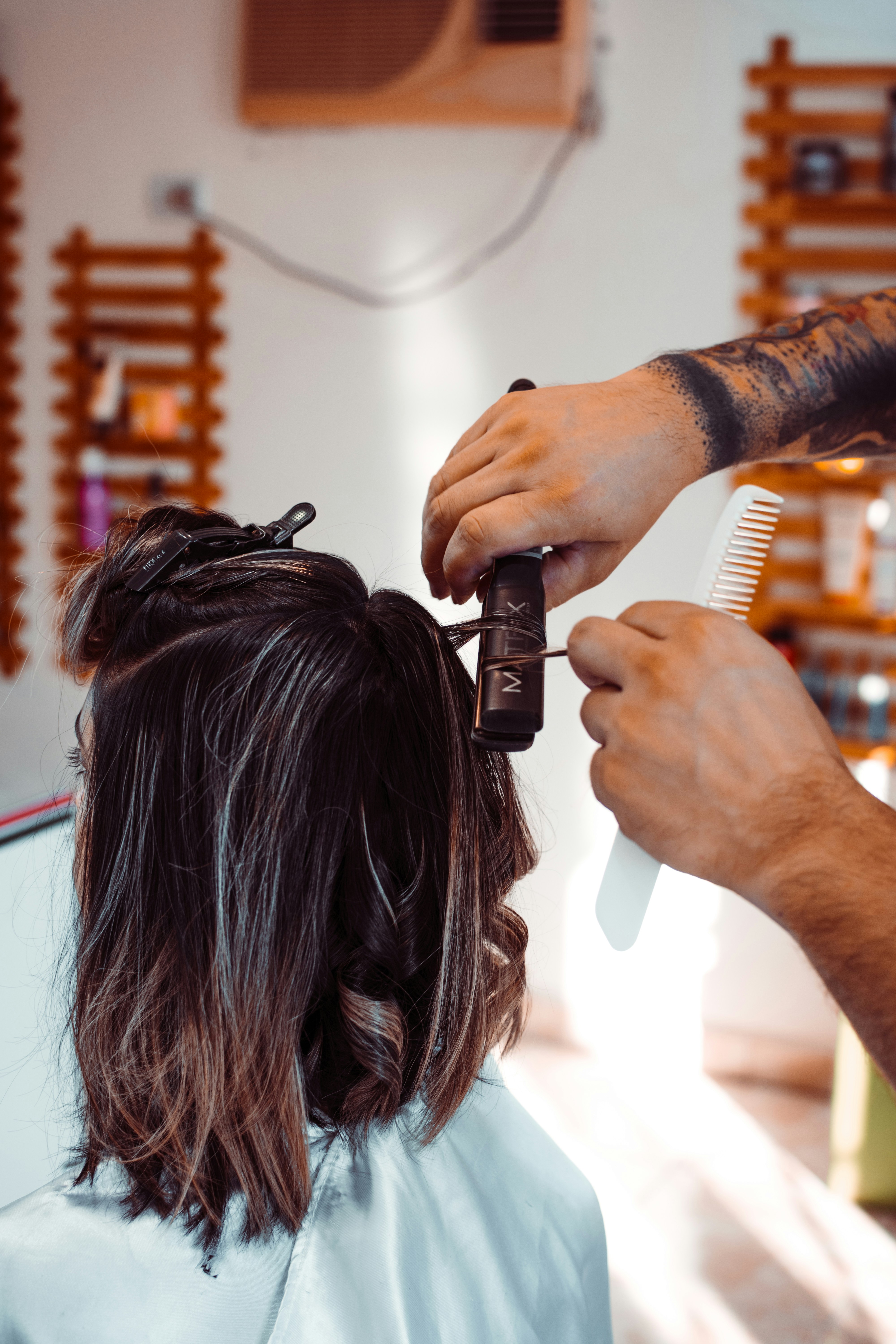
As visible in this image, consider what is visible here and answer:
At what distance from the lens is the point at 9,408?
10.5 feet

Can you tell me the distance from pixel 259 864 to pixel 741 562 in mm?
459

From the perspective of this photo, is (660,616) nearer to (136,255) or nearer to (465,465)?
(465,465)

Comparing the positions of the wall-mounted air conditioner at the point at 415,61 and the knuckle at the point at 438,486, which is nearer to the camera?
the knuckle at the point at 438,486

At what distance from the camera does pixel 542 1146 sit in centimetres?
112

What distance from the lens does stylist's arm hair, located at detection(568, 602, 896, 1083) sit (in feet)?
2.10

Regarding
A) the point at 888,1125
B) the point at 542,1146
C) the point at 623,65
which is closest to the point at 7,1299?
the point at 542,1146

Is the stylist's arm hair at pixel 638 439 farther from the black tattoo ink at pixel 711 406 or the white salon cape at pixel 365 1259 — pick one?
the white salon cape at pixel 365 1259

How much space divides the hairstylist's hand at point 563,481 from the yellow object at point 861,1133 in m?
2.04

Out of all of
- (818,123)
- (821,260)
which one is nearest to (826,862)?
(821,260)

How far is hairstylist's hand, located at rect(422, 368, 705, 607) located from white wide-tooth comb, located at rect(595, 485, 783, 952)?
0.35ft

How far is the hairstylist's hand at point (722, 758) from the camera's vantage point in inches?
26.3

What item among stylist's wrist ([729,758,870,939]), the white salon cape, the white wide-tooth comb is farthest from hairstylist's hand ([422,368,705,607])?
the white salon cape

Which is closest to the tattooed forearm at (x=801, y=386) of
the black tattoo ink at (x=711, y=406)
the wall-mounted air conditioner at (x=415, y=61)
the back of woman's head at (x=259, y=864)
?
the black tattoo ink at (x=711, y=406)

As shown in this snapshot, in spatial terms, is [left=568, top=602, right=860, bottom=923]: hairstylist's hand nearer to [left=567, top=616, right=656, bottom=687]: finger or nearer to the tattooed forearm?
[left=567, top=616, right=656, bottom=687]: finger
